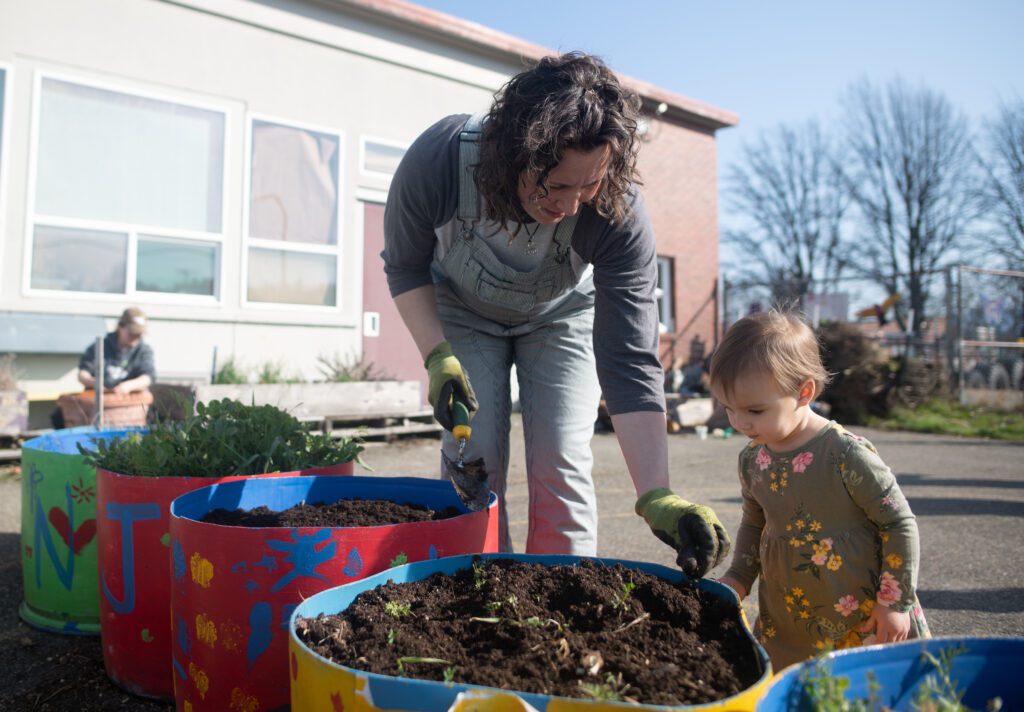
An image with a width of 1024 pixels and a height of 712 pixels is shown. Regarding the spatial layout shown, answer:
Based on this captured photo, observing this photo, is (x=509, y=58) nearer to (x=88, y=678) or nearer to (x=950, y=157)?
(x=88, y=678)

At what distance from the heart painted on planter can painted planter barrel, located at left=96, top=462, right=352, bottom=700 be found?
416 millimetres

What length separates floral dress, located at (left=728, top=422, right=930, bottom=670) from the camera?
5.54ft

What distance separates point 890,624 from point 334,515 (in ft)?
4.26


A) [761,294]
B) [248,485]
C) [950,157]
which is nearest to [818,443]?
[248,485]

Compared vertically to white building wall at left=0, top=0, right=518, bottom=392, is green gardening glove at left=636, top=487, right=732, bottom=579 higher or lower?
lower

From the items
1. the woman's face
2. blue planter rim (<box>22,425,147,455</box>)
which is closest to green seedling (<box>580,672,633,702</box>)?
the woman's face

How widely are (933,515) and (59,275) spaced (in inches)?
274

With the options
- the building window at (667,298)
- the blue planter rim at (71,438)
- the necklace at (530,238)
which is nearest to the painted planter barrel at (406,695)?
the necklace at (530,238)

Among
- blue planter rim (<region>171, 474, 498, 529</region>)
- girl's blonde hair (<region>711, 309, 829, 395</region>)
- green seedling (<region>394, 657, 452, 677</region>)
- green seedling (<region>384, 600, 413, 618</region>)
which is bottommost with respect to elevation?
green seedling (<region>394, 657, 452, 677</region>)

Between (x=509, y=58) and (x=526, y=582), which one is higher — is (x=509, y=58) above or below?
above

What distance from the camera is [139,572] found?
79.7 inches

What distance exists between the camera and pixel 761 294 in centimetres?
1459

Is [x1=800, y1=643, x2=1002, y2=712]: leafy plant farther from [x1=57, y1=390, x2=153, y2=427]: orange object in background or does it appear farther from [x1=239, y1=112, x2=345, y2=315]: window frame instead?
[x1=239, y1=112, x2=345, y2=315]: window frame

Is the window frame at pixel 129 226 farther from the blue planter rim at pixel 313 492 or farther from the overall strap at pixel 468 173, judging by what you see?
the overall strap at pixel 468 173
